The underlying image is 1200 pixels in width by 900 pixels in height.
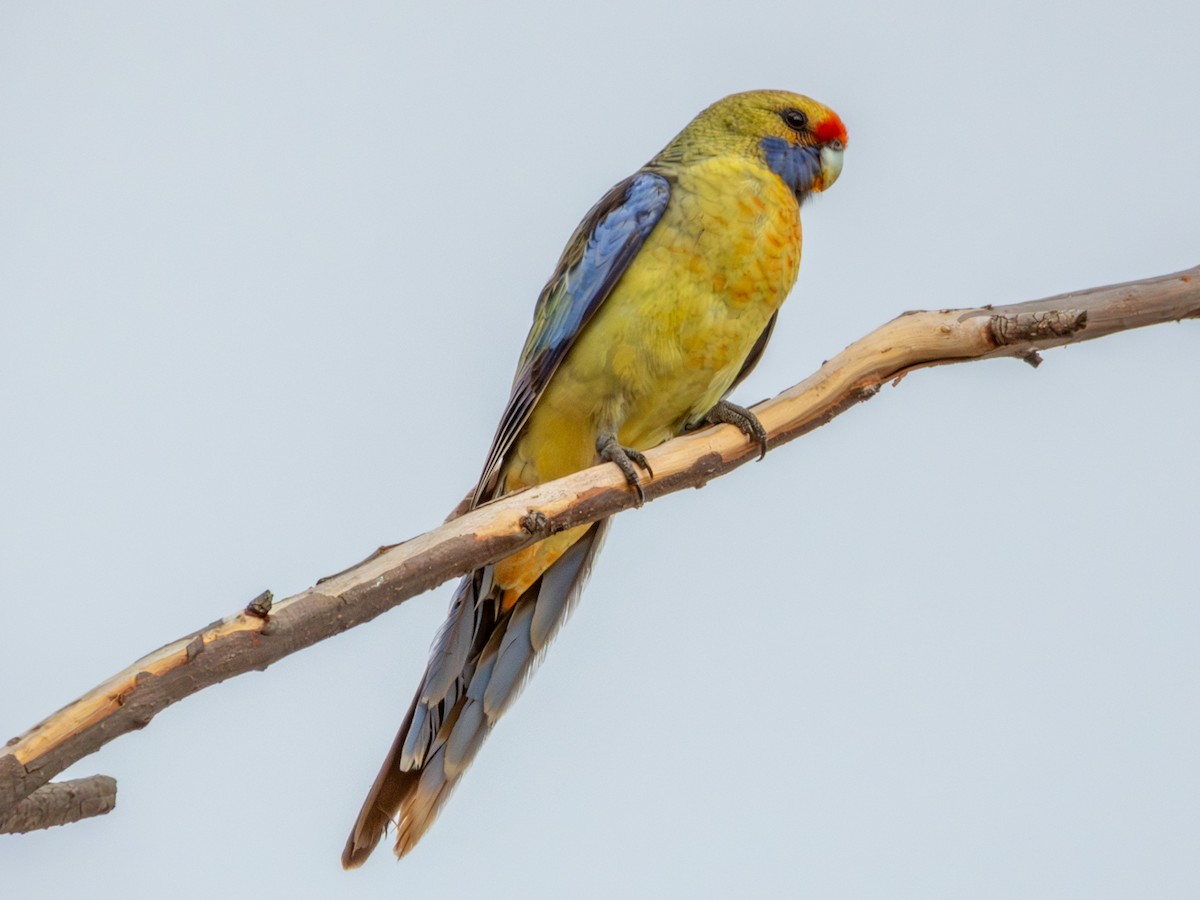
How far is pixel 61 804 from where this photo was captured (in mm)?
2637

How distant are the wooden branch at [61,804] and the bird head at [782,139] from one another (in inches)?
98.3

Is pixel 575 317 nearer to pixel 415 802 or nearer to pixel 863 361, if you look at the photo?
pixel 863 361

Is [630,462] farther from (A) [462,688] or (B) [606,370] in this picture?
(A) [462,688]

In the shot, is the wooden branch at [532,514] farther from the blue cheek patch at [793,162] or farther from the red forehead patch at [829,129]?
the red forehead patch at [829,129]

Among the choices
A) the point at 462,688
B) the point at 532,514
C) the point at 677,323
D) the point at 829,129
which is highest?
the point at 829,129

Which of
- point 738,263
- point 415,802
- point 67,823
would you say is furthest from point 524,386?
point 67,823

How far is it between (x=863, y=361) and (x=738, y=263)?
1.67 feet

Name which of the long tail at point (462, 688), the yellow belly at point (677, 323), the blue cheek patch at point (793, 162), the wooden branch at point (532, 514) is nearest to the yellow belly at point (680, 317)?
the yellow belly at point (677, 323)

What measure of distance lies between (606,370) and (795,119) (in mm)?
1115

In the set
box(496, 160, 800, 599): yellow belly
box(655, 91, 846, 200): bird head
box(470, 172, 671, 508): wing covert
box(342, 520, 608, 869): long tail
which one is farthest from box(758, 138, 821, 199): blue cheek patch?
box(342, 520, 608, 869): long tail

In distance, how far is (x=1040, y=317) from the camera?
3264 millimetres

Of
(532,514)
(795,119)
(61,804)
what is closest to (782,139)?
(795,119)

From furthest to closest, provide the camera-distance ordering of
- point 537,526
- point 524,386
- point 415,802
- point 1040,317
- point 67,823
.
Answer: point 524,386
point 415,802
point 1040,317
point 537,526
point 67,823

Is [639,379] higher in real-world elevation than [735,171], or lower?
lower
